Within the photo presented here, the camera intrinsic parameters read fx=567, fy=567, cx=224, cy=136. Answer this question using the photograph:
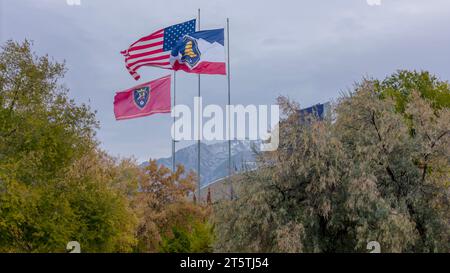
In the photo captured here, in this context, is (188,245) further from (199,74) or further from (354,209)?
(354,209)

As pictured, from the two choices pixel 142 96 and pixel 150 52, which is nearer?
pixel 150 52

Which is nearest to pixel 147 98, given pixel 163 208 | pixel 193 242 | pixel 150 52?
pixel 150 52

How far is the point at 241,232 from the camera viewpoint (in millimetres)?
19656

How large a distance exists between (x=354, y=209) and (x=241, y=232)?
3931mm

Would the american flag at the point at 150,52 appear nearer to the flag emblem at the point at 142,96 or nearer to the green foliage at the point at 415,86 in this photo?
the flag emblem at the point at 142,96

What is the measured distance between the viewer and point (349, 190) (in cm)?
1861

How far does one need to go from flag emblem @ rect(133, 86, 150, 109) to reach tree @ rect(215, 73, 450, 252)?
15.2 m

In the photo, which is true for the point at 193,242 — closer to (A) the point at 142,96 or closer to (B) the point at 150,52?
(A) the point at 142,96

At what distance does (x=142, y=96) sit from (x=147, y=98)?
332mm

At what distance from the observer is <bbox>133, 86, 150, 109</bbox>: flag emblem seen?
35.0m

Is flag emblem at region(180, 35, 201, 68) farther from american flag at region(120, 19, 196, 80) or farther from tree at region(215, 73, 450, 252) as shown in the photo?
tree at region(215, 73, 450, 252)

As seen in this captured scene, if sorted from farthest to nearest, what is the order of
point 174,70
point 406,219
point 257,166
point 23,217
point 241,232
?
point 174,70, point 23,217, point 257,166, point 241,232, point 406,219
